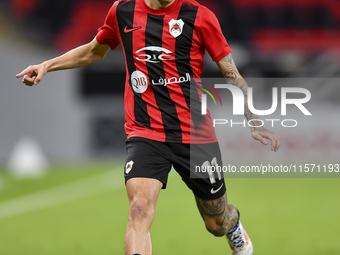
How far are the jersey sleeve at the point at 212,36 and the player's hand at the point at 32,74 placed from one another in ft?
3.74

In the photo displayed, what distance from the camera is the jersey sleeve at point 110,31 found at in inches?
145

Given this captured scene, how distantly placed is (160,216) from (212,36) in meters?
3.23

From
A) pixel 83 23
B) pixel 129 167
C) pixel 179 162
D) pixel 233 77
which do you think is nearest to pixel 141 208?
pixel 129 167

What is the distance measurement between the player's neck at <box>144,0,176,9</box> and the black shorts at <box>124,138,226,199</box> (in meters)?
0.90

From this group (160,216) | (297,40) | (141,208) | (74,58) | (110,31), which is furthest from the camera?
(297,40)

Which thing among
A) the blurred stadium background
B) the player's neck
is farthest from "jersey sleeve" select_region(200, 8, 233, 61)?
the blurred stadium background

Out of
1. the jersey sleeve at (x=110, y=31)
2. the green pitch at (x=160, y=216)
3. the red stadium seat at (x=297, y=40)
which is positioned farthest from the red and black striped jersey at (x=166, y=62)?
the red stadium seat at (x=297, y=40)

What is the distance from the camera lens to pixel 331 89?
1162 centimetres

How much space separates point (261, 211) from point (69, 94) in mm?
5955

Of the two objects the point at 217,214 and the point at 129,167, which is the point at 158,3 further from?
the point at 217,214

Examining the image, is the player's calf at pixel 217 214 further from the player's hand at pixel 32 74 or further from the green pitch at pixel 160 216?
the player's hand at pixel 32 74

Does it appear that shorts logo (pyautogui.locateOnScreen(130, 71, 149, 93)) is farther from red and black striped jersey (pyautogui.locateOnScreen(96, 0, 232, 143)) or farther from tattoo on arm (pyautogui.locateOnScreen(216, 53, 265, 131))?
tattoo on arm (pyautogui.locateOnScreen(216, 53, 265, 131))

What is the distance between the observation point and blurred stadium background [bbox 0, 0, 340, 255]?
8133 mm

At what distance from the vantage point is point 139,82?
3.52m
